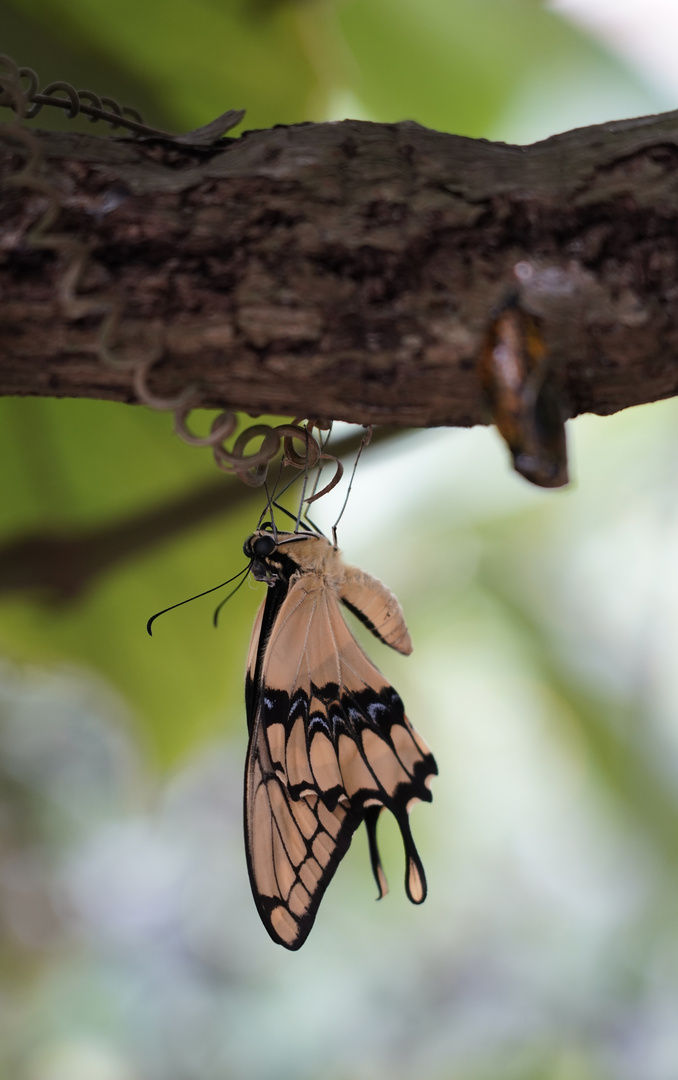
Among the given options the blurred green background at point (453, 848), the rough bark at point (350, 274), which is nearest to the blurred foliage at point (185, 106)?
the blurred green background at point (453, 848)

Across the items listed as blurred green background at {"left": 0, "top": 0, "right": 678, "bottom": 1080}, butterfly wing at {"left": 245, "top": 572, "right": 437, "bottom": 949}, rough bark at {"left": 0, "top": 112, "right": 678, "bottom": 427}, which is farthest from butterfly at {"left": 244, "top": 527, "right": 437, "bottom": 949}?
blurred green background at {"left": 0, "top": 0, "right": 678, "bottom": 1080}

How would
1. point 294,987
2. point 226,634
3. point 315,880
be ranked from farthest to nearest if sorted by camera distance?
point 294,987
point 226,634
point 315,880

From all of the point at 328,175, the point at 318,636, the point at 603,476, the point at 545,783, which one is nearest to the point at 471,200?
the point at 328,175

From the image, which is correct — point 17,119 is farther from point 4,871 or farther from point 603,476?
point 4,871

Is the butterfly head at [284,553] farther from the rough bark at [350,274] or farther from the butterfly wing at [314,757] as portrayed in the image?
the rough bark at [350,274]

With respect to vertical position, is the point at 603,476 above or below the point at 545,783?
above

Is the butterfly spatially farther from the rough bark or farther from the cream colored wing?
the rough bark
